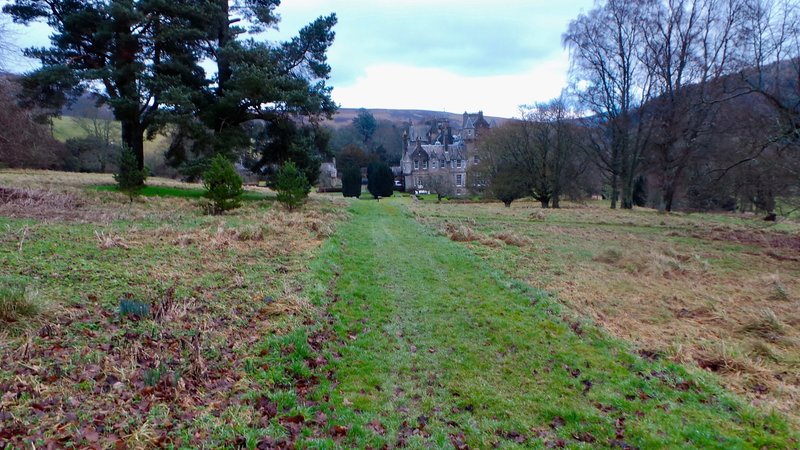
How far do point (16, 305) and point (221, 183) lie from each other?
12130 millimetres

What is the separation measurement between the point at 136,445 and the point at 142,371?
1.17 meters

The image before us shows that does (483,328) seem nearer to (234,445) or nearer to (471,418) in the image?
(471,418)

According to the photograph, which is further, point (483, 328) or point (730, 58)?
point (730, 58)

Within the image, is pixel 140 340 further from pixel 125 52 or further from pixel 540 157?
pixel 540 157

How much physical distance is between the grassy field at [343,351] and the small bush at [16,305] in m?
0.02

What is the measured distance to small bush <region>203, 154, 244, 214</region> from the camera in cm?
1617

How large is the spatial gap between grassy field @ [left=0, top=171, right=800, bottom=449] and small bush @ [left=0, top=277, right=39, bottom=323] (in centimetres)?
2

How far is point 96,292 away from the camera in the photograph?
5.95 m

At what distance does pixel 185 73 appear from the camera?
22281 mm

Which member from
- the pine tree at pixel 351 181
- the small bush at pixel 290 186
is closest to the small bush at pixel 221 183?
the small bush at pixel 290 186

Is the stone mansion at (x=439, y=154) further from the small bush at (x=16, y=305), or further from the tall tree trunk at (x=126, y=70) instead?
the small bush at (x=16, y=305)

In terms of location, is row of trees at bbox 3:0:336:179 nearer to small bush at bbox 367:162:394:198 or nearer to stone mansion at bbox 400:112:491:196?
small bush at bbox 367:162:394:198

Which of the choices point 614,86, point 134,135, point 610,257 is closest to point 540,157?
point 614,86

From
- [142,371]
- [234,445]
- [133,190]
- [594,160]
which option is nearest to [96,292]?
[142,371]
